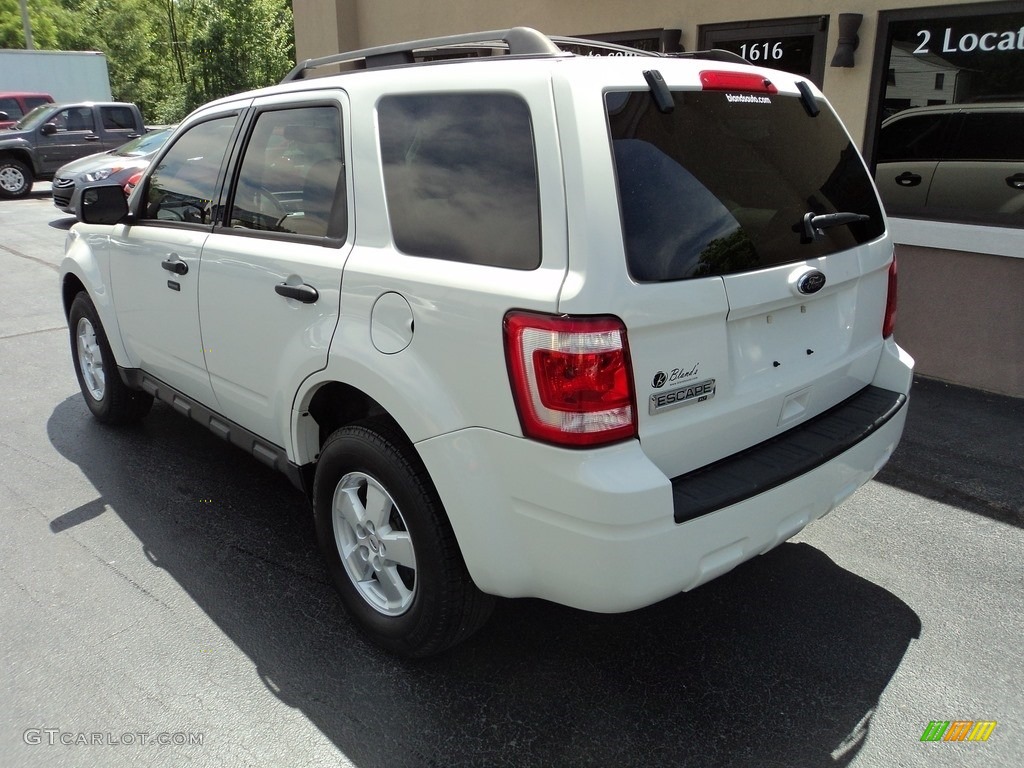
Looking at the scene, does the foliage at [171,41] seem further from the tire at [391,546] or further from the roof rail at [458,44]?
the tire at [391,546]

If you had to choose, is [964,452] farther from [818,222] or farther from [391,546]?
[391,546]

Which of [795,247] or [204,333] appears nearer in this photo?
[795,247]

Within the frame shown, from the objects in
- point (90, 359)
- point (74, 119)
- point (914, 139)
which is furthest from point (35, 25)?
point (914, 139)

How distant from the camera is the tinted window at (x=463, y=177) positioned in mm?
2404

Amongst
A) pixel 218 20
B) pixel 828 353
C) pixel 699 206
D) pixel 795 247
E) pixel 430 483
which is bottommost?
pixel 430 483

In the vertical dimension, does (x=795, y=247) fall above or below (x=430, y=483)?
above

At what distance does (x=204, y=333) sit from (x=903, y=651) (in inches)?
120

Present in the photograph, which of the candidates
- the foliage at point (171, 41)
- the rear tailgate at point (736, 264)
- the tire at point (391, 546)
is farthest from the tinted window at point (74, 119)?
the rear tailgate at point (736, 264)

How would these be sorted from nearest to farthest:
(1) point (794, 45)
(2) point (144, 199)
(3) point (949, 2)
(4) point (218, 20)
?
(2) point (144, 199) < (3) point (949, 2) < (1) point (794, 45) < (4) point (218, 20)

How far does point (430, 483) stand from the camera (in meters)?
2.66

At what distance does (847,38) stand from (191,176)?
15.4ft

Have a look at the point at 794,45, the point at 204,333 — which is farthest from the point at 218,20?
the point at 204,333

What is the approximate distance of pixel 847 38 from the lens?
6.12 m

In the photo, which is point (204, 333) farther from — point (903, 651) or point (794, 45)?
point (794, 45)
